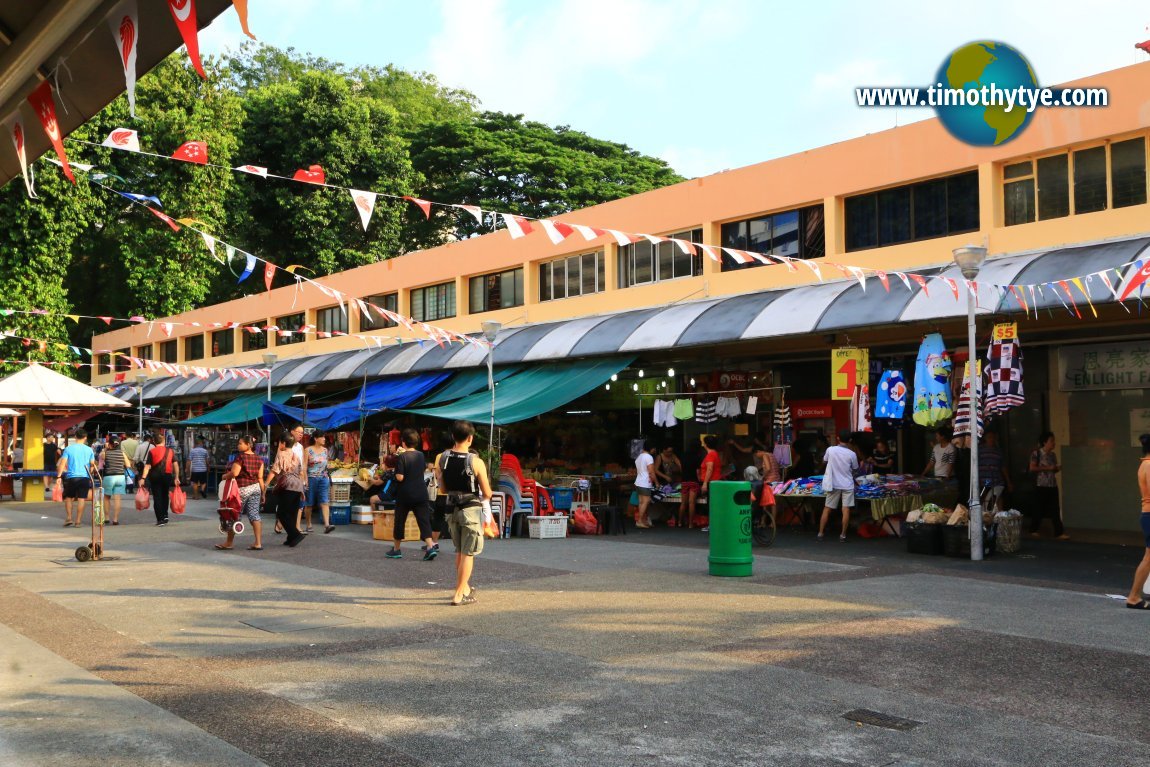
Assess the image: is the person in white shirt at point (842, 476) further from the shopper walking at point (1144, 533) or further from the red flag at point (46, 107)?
the red flag at point (46, 107)

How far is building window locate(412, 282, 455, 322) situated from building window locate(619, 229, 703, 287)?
6.93 m

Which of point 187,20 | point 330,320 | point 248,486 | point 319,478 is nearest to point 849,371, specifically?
point 248,486

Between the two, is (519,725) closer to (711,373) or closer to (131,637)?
(131,637)

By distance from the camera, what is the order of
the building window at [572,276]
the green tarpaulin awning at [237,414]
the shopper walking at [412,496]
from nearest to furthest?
the shopper walking at [412,496], the building window at [572,276], the green tarpaulin awning at [237,414]

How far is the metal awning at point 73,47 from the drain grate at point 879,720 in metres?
4.70

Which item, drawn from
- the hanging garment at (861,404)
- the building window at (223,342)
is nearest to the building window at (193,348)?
the building window at (223,342)

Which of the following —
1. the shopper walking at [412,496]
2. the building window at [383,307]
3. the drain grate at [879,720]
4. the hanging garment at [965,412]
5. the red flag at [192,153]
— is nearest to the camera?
the drain grate at [879,720]

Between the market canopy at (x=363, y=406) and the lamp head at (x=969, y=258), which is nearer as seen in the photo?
the lamp head at (x=969, y=258)

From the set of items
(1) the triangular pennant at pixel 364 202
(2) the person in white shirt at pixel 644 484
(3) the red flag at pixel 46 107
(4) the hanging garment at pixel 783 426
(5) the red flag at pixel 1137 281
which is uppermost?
(1) the triangular pennant at pixel 364 202

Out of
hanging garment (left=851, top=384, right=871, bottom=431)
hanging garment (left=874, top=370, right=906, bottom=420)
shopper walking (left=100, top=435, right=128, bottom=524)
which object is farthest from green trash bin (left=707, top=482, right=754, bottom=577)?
shopper walking (left=100, top=435, right=128, bottom=524)

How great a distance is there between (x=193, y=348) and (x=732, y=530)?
3475 cm

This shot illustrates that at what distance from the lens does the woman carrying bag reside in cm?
1375

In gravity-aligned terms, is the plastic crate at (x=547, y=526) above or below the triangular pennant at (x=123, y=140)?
below

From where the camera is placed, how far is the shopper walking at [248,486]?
44.6 feet
